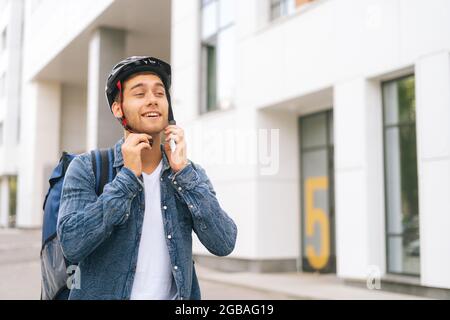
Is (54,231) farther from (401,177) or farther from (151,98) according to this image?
(401,177)

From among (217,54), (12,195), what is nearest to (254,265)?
(217,54)

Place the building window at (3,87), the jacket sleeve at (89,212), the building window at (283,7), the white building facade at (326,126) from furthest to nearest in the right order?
1. the building window at (3,87)
2. the building window at (283,7)
3. the white building facade at (326,126)
4. the jacket sleeve at (89,212)

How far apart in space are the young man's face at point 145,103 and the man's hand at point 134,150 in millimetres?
47

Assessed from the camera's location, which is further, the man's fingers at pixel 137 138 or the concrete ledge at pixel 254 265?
the concrete ledge at pixel 254 265

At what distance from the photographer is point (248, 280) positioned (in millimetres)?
11016

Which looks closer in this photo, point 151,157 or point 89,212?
point 89,212

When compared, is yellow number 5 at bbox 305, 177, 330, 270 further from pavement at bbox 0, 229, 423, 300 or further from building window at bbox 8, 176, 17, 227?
building window at bbox 8, 176, 17, 227

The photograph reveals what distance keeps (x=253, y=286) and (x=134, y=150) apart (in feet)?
28.7

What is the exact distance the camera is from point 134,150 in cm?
174

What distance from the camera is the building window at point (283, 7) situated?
11.6m

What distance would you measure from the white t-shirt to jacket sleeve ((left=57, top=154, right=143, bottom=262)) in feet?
0.37

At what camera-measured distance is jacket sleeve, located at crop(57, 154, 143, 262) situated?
1.67 m

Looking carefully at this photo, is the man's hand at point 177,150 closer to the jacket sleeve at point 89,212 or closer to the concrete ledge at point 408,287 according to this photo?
the jacket sleeve at point 89,212
